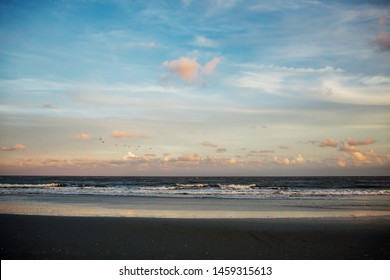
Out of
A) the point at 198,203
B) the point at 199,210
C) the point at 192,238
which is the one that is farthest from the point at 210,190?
the point at 192,238

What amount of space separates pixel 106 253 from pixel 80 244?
1358 mm

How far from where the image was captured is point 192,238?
1079 cm

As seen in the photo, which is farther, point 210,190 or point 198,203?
point 210,190

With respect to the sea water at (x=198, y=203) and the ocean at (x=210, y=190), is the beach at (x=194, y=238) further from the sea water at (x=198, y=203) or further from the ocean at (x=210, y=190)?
the ocean at (x=210, y=190)

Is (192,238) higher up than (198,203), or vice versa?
(192,238)

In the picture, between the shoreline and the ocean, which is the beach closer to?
the shoreline

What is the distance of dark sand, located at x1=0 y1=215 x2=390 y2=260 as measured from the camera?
895cm

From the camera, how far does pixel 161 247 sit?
9656mm

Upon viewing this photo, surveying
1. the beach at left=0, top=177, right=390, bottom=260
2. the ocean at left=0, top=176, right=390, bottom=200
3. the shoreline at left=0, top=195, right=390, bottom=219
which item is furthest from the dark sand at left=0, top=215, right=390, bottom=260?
the ocean at left=0, top=176, right=390, bottom=200

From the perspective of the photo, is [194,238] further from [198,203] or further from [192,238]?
[198,203]

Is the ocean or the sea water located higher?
the sea water

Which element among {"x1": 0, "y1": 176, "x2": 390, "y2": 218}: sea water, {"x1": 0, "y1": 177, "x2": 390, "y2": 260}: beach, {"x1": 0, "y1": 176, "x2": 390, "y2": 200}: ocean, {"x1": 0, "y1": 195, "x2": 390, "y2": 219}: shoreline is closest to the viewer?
{"x1": 0, "y1": 177, "x2": 390, "y2": 260}: beach
